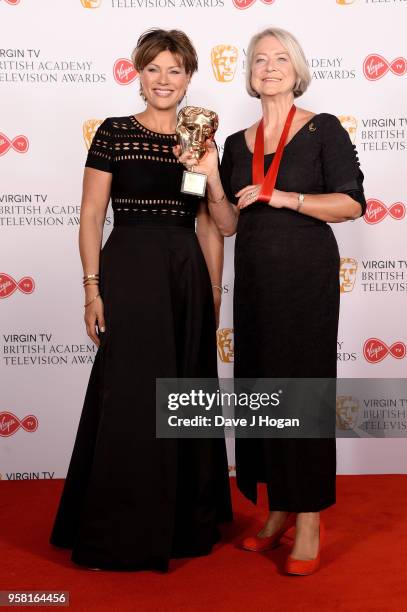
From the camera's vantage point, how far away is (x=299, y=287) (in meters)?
2.47

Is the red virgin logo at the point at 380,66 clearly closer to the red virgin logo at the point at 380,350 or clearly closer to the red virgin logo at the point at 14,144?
the red virgin logo at the point at 380,350

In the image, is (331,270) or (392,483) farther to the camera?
(392,483)

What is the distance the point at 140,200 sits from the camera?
259 cm

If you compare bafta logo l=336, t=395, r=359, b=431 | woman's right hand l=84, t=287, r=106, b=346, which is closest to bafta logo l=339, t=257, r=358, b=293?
bafta logo l=336, t=395, r=359, b=431

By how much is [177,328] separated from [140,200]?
451 millimetres

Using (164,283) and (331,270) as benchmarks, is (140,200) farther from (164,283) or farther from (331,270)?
(331,270)

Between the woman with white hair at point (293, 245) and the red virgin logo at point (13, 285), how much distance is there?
1562 mm

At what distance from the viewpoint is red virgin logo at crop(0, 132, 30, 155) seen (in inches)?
147

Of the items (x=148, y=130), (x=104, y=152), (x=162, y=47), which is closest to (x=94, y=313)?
(x=104, y=152)

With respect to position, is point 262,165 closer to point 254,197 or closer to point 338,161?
point 254,197

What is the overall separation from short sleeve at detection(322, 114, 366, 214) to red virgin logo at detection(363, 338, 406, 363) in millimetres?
1548

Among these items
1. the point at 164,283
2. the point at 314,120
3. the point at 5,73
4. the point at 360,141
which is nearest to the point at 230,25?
the point at 360,141

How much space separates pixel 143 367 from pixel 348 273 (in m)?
1.65

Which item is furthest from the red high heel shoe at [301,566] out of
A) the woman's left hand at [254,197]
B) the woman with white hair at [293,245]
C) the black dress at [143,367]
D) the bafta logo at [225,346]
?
the bafta logo at [225,346]
